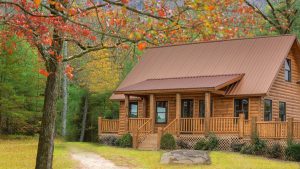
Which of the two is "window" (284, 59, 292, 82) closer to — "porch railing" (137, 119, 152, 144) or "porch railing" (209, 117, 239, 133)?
"porch railing" (209, 117, 239, 133)

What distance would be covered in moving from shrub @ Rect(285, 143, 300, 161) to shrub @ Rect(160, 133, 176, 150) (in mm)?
6674

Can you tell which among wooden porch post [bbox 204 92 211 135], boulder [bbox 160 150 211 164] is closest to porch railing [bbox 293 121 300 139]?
wooden porch post [bbox 204 92 211 135]

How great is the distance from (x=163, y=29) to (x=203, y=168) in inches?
507

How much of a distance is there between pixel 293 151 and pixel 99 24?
17.3 meters

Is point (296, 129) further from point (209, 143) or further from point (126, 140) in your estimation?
point (126, 140)

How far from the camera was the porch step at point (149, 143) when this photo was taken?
29.3 metres

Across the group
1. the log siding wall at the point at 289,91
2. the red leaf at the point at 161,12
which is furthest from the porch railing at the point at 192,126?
the red leaf at the point at 161,12

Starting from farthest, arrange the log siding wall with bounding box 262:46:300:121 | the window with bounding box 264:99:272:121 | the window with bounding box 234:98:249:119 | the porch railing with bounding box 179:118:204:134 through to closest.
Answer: the log siding wall with bounding box 262:46:300:121
the window with bounding box 264:99:272:121
the window with bounding box 234:98:249:119
the porch railing with bounding box 179:118:204:134

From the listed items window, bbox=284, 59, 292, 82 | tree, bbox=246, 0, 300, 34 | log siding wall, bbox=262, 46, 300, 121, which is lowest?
log siding wall, bbox=262, 46, 300, 121

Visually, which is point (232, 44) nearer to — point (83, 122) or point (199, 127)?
point (199, 127)

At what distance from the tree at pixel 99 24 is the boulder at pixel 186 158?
9.15 meters

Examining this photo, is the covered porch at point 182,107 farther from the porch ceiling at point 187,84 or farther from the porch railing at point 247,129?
the porch railing at point 247,129

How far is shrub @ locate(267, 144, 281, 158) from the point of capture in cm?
2561

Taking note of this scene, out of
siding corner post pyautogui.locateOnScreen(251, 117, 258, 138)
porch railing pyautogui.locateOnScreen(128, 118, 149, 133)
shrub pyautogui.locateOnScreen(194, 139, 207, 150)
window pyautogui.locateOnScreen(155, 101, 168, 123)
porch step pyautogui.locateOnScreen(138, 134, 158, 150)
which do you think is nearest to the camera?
siding corner post pyautogui.locateOnScreen(251, 117, 258, 138)
